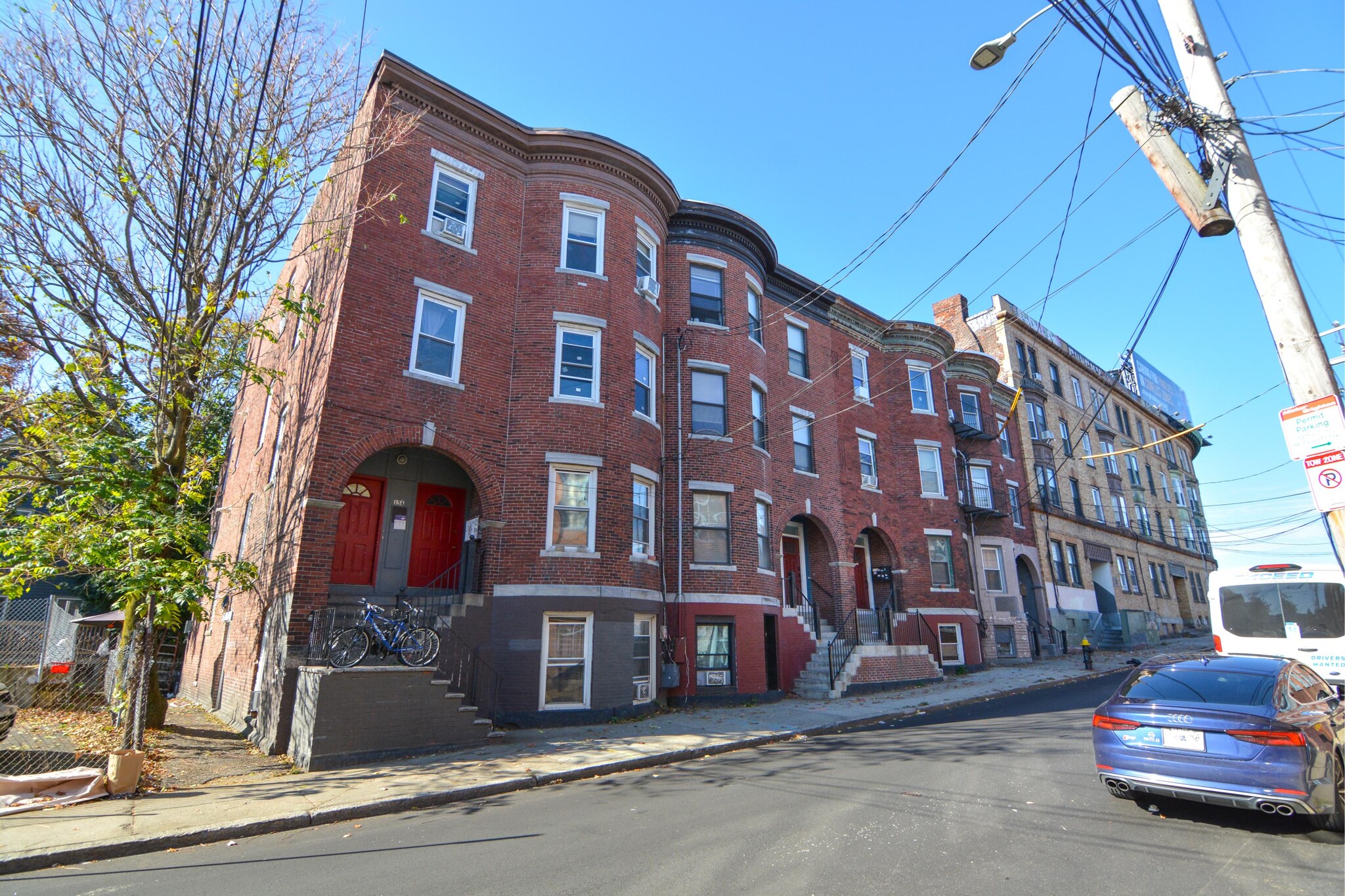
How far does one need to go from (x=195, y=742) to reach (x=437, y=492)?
586cm

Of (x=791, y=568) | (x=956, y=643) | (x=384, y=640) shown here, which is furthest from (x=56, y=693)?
(x=956, y=643)

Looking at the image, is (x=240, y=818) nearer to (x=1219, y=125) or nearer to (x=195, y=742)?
(x=195, y=742)

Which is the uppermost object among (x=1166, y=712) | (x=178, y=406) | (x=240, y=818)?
(x=178, y=406)

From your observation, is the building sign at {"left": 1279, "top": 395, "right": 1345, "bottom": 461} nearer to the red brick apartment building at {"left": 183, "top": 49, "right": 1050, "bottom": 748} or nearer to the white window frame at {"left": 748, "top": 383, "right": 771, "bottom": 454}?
the red brick apartment building at {"left": 183, "top": 49, "right": 1050, "bottom": 748}

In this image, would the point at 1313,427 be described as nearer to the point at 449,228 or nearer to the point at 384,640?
the point at 384,640

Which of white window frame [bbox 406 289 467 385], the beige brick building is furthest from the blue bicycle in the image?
the beige brick building

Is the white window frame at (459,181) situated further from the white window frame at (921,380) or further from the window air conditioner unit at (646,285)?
the white window frame at (921,380)

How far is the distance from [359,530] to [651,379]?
737cm

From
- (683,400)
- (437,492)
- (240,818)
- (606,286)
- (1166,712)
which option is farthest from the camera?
(683,400)

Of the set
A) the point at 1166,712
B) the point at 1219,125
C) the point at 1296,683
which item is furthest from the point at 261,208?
the point at 1296,683

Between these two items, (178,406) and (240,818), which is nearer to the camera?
(240,818)

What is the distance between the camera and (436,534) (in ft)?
47.6

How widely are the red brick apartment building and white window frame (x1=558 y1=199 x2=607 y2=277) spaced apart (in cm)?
6

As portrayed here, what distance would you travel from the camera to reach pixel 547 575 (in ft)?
44.5
